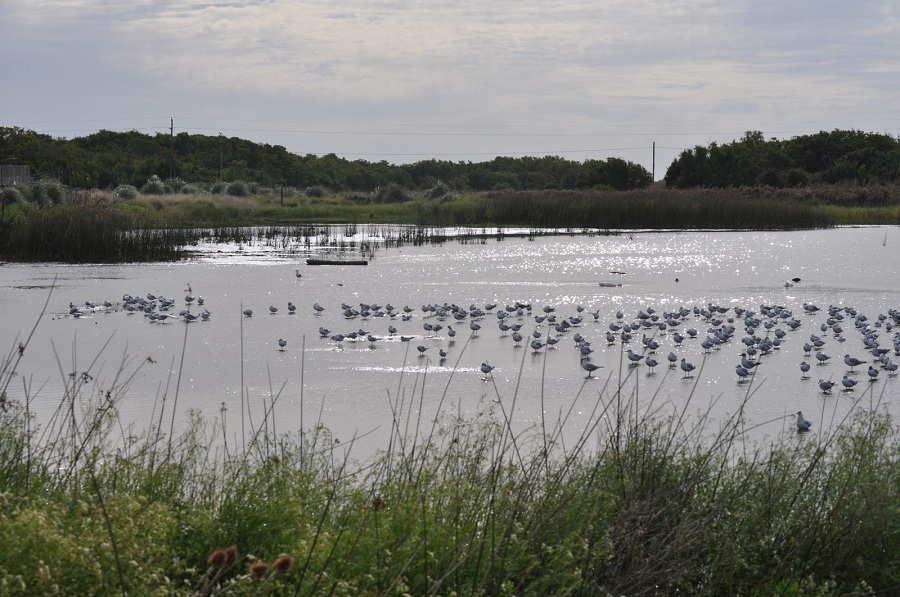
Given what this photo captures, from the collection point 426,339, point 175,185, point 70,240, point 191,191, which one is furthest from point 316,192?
point 426,339

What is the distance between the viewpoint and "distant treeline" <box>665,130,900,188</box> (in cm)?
4562

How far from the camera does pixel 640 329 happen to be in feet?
32.5

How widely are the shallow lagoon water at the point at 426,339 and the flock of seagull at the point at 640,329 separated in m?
0.09

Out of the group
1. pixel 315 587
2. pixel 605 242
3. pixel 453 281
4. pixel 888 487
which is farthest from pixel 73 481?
pixel 605 242

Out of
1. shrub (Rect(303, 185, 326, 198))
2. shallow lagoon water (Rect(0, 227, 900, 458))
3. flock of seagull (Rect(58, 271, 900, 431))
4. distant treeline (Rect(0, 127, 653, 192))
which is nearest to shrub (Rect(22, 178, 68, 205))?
shallow lagoon water (Rect(0, 227, 900, 458))

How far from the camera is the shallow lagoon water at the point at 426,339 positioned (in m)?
6.27

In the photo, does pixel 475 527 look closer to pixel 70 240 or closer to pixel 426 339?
pixel 426 339

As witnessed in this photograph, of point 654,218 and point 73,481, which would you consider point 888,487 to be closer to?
point 73,481

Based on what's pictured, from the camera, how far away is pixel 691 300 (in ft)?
41.7

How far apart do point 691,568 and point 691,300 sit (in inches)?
374

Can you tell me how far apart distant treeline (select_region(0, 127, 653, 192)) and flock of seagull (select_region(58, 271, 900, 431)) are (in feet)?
122

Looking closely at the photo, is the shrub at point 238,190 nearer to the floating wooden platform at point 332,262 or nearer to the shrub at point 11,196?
the shrub at point 11,196

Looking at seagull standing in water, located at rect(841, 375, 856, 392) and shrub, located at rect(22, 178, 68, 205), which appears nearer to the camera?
seagull standing in water, located at rect(841, 375, 856, 392)

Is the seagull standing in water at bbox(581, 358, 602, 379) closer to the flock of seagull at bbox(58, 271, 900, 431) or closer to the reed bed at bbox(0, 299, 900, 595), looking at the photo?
the flock of seagull at bbox(58, 271, 900, 431)
